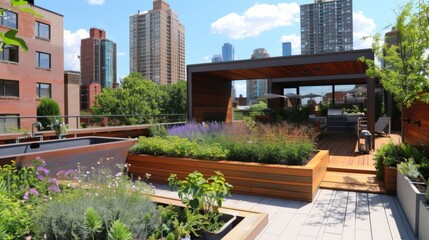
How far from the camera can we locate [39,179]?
3176 mm

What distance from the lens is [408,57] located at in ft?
18.7

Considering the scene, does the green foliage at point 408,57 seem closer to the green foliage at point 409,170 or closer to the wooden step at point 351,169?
the wooden step at point 351,169

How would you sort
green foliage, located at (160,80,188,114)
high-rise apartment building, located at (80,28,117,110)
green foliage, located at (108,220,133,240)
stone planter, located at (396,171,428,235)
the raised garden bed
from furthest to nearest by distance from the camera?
high-rise apartment building, located at (80,28,117,110) < green foliage, located at (160,80,188,114) < stone planter, located at (396,171,428,235) < the raised garden bed < green foliage, located at (108,220,133,240)

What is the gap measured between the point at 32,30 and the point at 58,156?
21.9 metres

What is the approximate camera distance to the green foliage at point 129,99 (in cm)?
3331

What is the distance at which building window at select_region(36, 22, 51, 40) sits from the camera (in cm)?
2242

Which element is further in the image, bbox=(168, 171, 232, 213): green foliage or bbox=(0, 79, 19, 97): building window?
bbox=(0, 79, 19, 97): building window

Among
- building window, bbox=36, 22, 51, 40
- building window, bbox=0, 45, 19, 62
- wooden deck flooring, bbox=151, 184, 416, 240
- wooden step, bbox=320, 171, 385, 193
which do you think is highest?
building window, bbox=36, 22, 51, 40

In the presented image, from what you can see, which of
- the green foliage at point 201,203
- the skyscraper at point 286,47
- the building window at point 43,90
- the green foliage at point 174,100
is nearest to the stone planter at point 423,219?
the green foliage at point 201,203

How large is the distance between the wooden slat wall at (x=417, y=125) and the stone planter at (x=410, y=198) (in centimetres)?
135

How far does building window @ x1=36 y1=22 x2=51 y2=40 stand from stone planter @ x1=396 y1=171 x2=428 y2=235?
24900 millimetres

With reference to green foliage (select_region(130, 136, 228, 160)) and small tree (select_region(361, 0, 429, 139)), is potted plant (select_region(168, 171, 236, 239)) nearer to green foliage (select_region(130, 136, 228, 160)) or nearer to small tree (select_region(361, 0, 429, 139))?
green foliage (select_region(130, 136, 228, 160))

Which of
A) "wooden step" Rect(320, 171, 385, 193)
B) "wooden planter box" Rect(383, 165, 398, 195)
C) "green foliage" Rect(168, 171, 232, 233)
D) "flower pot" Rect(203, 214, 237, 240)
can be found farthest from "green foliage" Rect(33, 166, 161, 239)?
"wooden planter box" Rect(383, 165, 398, 195)

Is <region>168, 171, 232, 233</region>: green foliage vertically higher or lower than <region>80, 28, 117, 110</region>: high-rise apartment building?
lower
